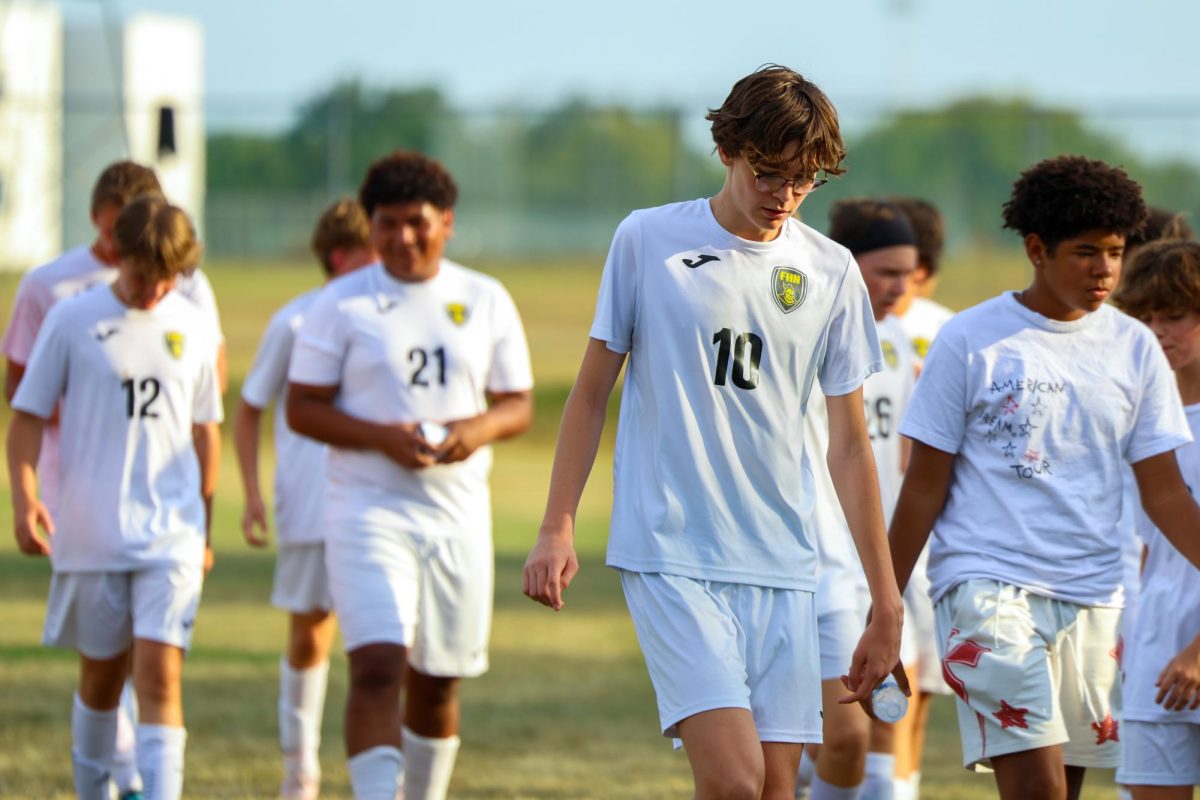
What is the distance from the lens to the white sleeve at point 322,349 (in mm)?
6340

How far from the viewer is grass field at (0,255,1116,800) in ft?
24.4

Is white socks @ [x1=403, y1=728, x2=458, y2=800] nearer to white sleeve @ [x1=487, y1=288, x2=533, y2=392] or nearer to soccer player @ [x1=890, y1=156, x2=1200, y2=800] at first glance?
white sleeve @ [x1=487, y1=288, x2=533, y2=392]

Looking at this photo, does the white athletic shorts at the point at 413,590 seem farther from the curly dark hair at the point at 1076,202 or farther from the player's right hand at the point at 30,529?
the curly dark hair at the point at 1076,202

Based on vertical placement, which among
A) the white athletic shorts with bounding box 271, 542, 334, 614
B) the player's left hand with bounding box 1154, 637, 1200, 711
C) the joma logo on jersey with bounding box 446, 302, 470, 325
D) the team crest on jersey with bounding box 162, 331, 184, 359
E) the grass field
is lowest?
the grass field

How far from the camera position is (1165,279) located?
5141 millimetres

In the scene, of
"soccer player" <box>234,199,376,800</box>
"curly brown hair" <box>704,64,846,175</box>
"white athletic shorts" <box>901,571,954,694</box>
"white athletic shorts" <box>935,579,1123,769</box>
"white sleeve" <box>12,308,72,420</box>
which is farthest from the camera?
"soccer player" <box>234,199,376,800</box>

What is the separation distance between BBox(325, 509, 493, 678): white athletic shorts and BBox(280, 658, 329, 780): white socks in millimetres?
1158

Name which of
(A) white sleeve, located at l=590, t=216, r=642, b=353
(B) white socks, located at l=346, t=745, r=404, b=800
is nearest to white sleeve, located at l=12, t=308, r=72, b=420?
(B) white socks, located at l=346, t=745, r=404, b=800

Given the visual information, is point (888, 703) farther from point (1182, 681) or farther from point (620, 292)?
point (620, 292)

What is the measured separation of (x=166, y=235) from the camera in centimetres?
598

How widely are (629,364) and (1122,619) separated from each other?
1882 mm

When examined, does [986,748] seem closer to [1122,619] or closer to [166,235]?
[1122,619]

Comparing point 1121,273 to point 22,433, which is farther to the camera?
point 22,433

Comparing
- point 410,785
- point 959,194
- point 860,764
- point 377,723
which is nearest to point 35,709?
point 410,785
